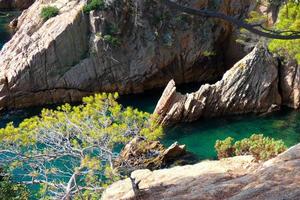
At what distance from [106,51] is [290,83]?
13.4 m

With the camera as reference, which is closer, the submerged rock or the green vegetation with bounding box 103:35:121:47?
the submerged rock

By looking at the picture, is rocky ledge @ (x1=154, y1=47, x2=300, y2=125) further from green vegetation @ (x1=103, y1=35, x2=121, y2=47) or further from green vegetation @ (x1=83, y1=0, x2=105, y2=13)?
green vegetation @ (x1=83, y1=0, x2=105, y2=13)

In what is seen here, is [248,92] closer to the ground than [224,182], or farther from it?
closer to the ground

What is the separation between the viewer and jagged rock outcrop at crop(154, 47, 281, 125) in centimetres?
2891

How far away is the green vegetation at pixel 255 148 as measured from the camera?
1934cm

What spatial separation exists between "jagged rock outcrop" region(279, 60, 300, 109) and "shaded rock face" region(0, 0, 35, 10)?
122ft

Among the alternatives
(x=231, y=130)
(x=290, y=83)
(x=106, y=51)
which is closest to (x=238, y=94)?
(x=231, y=130)

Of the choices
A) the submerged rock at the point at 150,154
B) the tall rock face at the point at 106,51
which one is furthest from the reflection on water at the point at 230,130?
the tall rock face at the point at 106,51

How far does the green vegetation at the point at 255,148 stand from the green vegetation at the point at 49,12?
17961mm

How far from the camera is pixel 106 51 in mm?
34312

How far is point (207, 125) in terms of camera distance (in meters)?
28.9

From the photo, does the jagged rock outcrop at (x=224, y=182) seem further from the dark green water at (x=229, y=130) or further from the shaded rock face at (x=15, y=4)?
the shaded rock face at (x=15, y=4)

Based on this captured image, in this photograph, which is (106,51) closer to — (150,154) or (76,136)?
(150,154)

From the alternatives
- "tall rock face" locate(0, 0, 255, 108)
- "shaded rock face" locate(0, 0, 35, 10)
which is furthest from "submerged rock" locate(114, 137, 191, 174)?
"shaded rock face" locate(0, 0, 35, 10)
